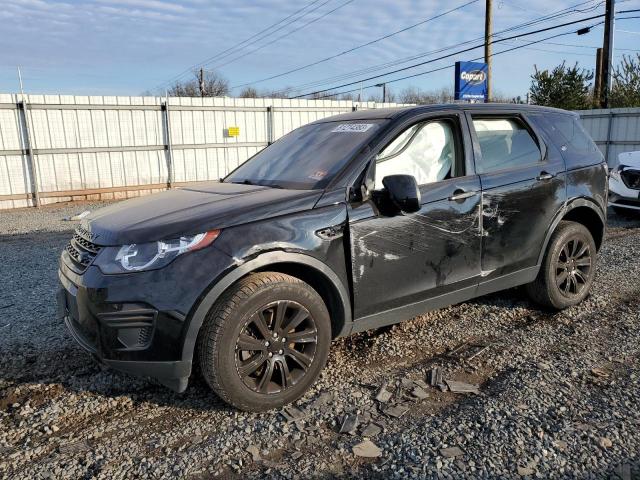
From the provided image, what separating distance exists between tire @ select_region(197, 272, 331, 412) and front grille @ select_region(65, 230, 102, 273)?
0.81 meters

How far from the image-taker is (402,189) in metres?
3.16

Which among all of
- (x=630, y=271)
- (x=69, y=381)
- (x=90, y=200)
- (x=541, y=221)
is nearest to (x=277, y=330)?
(x=69, y=381)

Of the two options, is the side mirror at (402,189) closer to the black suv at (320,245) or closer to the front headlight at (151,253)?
the black suv at (320,245)

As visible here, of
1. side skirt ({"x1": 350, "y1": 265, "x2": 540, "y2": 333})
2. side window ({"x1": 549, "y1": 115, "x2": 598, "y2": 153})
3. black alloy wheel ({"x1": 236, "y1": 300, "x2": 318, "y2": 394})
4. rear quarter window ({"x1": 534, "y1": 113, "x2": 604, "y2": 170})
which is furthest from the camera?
side window ({"x1": 549, "y1": 115, "x2": 598, "y2": 153})

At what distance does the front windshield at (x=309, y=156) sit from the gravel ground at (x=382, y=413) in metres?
1.36

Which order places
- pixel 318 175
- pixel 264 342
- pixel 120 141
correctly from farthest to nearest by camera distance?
pixel 120 141 → pixel 318 175 → pixel 264 342

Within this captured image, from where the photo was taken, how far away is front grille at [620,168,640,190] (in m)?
8.66

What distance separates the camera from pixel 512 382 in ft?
10.9

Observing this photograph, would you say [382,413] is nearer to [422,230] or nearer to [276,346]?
[276,346]

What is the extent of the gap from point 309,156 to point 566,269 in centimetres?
261

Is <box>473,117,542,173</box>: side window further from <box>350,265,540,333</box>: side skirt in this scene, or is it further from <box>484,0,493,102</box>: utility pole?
<box>484,0,493,102</box>: utility pole

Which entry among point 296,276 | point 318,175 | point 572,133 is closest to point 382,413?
point 296,276

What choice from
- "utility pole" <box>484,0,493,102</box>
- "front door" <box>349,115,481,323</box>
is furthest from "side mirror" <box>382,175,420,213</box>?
"utility pole" <box>484,0,493,102</box>

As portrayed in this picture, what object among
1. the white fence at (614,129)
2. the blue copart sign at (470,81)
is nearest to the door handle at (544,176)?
the blue copart sign at (470,81)
